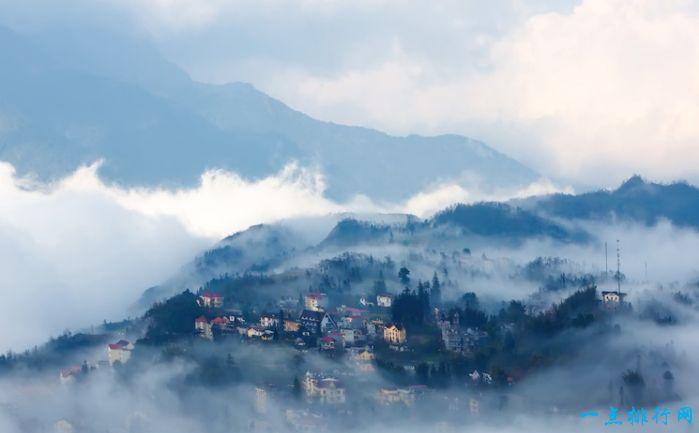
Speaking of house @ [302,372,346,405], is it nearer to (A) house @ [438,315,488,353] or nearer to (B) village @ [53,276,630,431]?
(B) village @ [53,276,630,431]

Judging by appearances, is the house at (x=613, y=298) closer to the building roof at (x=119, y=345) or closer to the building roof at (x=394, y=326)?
the building roof at (x=394, y=326)

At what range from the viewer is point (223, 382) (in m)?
124

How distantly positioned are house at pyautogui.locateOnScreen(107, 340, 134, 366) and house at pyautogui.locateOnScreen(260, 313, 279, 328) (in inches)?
492

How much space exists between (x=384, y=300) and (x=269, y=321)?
15.3 metres

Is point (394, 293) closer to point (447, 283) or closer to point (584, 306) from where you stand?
point (447, 283)

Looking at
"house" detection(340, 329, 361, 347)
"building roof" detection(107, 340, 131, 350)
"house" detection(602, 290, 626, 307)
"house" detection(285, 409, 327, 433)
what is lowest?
"house" detection(285, 409, 327, 433)

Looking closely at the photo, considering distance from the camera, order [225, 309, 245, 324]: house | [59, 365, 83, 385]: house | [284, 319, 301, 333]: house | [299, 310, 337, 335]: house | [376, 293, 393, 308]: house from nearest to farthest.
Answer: [59, 365, 83, 385]: house → [284, 319, 301, 333]: house → [299, 310, 337, 335]: house → [225, 309, 245, 324]: house → [376, 293, 393, 308]: house

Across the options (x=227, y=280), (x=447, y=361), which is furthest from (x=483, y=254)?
(x=447, y=361)

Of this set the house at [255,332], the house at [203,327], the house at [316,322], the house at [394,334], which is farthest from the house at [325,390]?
the house at [203,327]

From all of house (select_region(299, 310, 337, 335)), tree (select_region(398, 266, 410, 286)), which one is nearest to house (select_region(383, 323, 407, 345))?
house (select_region(299, 310, 337, 335))

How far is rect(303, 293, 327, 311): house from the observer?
150750mm

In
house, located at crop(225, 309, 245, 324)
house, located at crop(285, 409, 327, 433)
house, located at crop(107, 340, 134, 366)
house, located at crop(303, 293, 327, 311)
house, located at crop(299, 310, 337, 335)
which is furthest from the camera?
house, located at crop(303, 293, 327, 311)

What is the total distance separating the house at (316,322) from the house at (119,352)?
16.2m

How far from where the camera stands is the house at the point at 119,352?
13362cm
